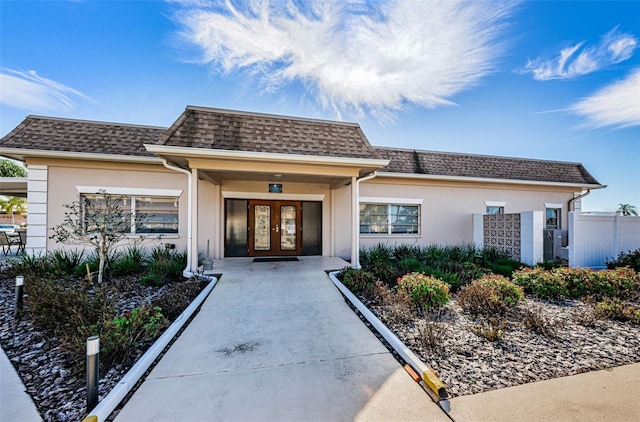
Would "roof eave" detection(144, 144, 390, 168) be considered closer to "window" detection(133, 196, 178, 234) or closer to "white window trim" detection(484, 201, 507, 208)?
"window" detection(133, 196, 178, 234)

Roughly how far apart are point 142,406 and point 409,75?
12.3 metres

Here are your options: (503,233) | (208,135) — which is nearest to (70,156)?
(208,135)

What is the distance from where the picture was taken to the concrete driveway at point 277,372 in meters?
2.68

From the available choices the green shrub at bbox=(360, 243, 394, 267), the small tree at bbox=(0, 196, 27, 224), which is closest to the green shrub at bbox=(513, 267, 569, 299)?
the green shrub at bbox=(360, 243, 394, 267)

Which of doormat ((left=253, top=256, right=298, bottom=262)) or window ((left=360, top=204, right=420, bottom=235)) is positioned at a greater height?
window ((left=360, top=204, right=420, bottom=235))

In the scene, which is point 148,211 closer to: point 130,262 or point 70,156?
point 130,262

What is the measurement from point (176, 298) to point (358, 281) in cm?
390

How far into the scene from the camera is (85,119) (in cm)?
879

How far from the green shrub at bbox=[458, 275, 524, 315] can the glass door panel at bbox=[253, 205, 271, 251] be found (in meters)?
6.99

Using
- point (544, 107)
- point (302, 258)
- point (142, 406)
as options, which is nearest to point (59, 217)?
point (302, 258)

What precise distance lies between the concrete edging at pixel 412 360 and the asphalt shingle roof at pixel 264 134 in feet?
14.3

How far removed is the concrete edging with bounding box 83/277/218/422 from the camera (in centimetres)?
257

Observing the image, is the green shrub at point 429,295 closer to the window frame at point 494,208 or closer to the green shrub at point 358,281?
the green shrub at point 358,281

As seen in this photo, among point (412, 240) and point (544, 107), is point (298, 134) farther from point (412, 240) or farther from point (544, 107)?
point (544, 107)
